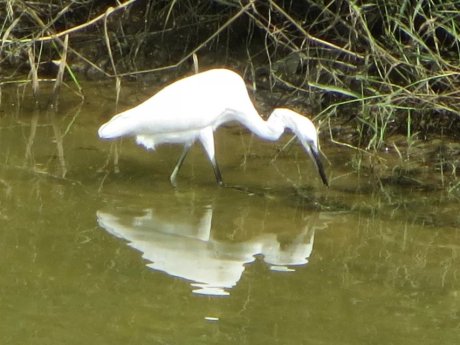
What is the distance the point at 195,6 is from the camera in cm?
784

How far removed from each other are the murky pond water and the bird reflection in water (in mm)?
11

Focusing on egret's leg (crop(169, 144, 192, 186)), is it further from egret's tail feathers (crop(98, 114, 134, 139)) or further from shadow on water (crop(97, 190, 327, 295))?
egret's tail feathers (crop(98, 114, 134, 139))

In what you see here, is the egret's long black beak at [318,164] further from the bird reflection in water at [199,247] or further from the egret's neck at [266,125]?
the bird reflection in water at [199,247]

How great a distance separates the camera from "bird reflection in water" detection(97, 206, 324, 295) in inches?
194

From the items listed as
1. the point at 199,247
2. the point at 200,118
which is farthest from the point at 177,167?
the point at 199,247

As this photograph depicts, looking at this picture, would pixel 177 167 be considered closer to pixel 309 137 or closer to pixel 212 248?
pixel 309 137

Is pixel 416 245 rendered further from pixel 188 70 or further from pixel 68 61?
pixel 68 61

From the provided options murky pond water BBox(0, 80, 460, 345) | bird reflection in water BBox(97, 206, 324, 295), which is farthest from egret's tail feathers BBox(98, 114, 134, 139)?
bird reflection in water BBox(97, 206, 324, 295)

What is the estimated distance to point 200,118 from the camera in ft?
20.9

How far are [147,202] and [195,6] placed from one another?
2335mm

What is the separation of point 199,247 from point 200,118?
4.01 ft

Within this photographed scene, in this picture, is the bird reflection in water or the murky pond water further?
the bird reflection in water

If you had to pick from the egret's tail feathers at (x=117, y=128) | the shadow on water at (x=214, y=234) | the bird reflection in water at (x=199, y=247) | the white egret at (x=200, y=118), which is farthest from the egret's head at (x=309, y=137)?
the egret's tail feathers at (x=117, y=128)

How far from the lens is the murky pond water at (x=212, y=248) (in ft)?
14.3
